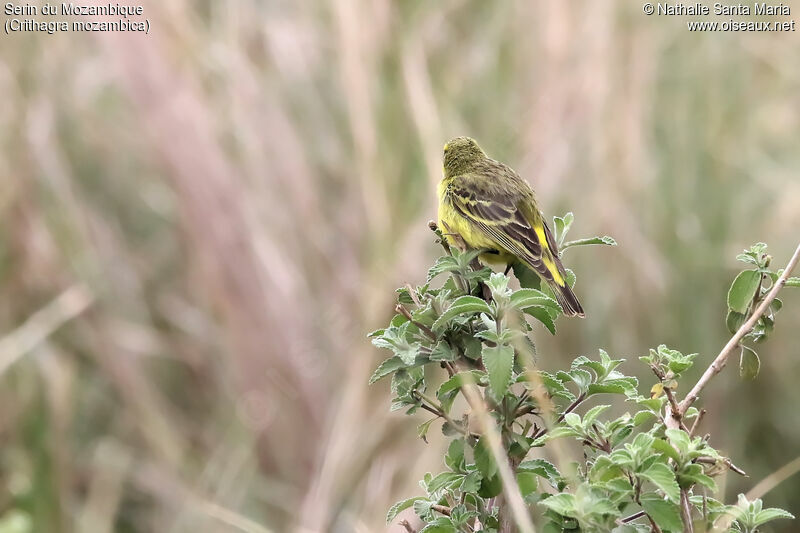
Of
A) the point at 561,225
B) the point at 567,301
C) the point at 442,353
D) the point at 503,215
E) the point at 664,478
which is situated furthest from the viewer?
the point at 503,215

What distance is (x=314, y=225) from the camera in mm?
4379

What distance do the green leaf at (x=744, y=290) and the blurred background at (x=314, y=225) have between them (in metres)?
2.33

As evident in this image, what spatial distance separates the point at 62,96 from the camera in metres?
4.72

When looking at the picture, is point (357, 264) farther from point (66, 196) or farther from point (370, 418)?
point (66, 196)

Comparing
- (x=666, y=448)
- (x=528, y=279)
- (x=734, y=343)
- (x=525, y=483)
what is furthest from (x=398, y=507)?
(x=528, y=279)

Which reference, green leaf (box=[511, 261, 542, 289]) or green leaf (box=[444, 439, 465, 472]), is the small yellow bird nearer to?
green leaf (box=[511, 261, 542, 289])

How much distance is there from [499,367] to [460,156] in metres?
1.95

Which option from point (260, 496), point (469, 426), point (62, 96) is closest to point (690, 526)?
point (469, 426)

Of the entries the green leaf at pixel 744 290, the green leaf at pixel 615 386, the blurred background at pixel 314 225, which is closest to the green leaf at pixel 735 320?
the green leaf at pixel 744 290

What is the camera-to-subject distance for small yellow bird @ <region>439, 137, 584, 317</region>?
2693mm

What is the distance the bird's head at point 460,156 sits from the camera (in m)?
3.20

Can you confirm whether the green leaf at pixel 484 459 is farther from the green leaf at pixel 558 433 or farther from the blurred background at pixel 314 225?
the blurred background at pixel 314 225

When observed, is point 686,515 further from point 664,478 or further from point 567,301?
point 567,301

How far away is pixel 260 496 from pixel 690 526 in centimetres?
284
